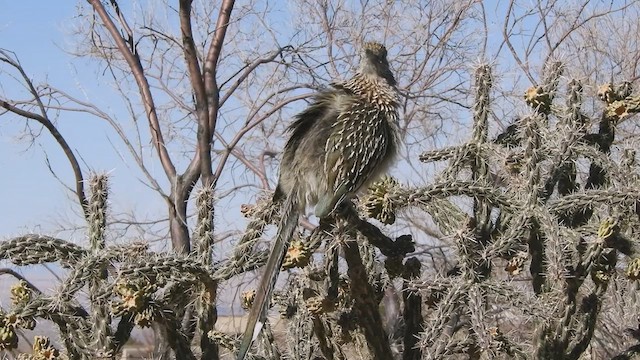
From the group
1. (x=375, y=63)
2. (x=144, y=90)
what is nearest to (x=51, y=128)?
(x=144, y=90)

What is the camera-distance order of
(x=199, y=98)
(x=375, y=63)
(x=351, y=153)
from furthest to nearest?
1. (x=199, y=98)
2. (x=375, y=63)
3. (x=351, y=153)

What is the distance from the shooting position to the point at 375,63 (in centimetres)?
394

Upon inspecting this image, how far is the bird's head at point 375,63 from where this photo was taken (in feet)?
12.8

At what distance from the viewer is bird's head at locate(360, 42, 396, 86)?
392 cm

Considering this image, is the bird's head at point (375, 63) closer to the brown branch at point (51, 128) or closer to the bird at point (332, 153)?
the bird at point (332, 153)

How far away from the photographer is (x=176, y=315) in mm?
3623

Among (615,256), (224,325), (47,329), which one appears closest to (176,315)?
(47,329)

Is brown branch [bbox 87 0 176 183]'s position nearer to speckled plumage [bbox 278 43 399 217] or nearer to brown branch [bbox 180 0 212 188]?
brown branch [bbox 180 0 212 188]

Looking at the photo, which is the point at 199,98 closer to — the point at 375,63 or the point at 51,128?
the point at 51,128

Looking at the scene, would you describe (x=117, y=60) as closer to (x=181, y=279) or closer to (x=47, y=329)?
(x=47, y=329)

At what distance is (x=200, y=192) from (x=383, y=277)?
3.52 feet

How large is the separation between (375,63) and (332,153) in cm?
58

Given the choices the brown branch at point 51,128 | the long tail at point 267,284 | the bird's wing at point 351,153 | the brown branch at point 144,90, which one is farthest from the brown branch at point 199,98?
the long tail at point 267,284

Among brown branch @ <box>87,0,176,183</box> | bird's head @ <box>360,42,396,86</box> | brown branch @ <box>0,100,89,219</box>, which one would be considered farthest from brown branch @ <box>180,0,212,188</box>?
bird's head @ <box>360,42,396,86</box>
